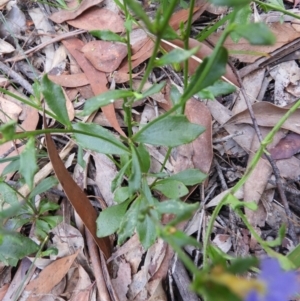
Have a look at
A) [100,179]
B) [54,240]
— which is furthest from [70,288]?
[100,179]

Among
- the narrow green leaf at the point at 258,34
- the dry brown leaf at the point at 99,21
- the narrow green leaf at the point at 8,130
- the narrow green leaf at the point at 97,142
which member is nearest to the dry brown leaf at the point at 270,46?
the dry brown leaf at the point at 99,21

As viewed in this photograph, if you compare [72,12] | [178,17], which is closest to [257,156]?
[178,17]

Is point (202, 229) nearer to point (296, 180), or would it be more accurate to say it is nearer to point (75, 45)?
point (296, 180)

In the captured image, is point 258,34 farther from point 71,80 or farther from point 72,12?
point 72,12

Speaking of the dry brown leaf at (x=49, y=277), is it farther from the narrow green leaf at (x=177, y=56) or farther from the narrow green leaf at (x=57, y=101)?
the narrow green leaf at (x=177, y=56)

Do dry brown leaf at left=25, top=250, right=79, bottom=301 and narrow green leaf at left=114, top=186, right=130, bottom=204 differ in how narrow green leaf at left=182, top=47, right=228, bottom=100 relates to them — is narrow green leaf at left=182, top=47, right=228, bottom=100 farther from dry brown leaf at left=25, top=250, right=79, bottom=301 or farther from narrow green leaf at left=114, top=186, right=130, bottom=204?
dry brown leaf at left=25, top=250, right=79, bottom=301
